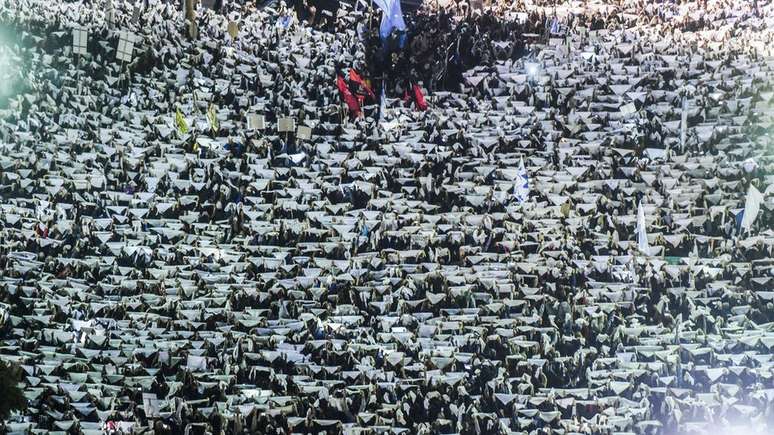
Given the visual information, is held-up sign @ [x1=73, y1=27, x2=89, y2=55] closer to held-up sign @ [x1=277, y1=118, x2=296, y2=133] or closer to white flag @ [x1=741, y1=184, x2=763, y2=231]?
held-up sign @ [x1=277, y1=118, x2=296, y2=133]

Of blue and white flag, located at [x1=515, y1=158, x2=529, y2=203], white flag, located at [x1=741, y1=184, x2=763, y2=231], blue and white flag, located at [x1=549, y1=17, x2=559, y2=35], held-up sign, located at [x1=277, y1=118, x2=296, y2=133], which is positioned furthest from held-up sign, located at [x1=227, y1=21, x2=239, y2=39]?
white flag, located at [x1=741, y1=184, x2=763, y2=231]

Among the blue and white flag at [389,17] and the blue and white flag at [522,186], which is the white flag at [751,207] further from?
the blue and white flag at [389,17]

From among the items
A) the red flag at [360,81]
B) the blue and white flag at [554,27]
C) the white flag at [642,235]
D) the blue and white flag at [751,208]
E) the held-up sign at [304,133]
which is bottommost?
the white flag at [642,235]

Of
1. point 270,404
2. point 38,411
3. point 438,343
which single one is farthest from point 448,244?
point 38,411

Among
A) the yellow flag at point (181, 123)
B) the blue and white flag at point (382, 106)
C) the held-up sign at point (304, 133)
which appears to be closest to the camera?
the yellow flag at point (181, 123)

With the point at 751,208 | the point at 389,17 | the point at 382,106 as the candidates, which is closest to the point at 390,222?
the point at 382,106

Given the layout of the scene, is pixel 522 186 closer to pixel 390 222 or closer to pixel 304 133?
pixel 390 222

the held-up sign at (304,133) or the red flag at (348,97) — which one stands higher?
the red flag at (348,97)

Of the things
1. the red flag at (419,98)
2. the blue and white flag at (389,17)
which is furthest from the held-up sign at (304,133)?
the blue and white flag at (389,17)
